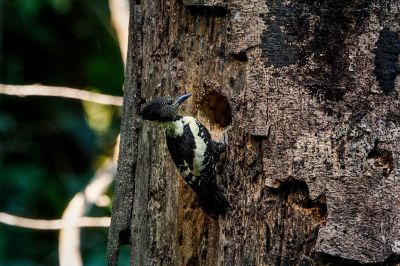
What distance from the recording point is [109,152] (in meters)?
7.72

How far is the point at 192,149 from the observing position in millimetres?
3312

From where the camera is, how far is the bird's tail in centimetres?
311

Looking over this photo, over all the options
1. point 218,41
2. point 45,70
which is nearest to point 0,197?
point 45,70

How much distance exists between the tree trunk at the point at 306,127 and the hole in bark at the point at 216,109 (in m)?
0.03

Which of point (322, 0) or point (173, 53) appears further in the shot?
point (173, 53)

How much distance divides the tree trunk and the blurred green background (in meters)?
3.81

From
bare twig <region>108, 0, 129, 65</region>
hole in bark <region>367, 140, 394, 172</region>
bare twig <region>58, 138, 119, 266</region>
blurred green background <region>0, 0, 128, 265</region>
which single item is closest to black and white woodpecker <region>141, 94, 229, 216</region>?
hole in bark <region>367, 140, 394, 172</region>

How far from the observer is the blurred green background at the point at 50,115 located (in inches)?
281

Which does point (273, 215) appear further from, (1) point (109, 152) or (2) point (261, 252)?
(1) point (109, 152)

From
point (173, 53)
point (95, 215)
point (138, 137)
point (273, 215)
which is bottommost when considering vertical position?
point (95, 215)

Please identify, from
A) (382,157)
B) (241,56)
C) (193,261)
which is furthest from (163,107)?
(382,157)

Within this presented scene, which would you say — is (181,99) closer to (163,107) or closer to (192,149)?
(163,107)

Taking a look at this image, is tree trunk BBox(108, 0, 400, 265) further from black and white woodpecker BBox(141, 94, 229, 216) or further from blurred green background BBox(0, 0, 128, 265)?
blurred green background BBox(0, 0, 128, 265)

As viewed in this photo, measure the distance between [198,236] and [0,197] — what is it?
4006 millimetres
